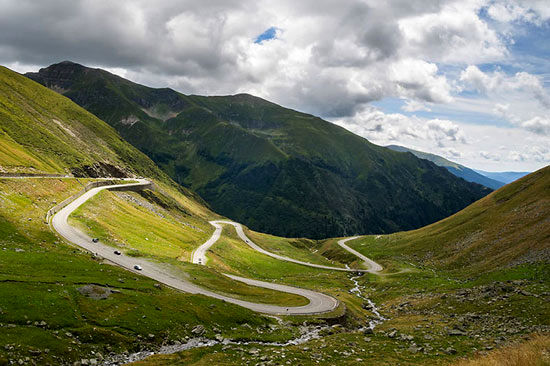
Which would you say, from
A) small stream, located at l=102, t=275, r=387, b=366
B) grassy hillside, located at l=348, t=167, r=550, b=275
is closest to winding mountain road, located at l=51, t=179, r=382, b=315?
small stream, located at l=102, t=275, r=387, b=366

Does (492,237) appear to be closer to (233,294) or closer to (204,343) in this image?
(233,294)

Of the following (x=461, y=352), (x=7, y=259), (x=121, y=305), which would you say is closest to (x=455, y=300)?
(x=461, y=352)

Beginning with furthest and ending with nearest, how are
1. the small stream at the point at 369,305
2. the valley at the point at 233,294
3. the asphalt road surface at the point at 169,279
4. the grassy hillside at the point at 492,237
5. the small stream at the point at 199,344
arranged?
the grassy hillside at the point at 492,237, the small stream at the point at 369,305, the asphalt road surface at the point at 169,279, the valley at the point at 233,294, the small stream at the point at 199,344

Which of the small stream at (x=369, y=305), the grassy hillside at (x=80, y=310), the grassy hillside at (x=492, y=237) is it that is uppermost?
the grassy hillside at (x=492, y=237)

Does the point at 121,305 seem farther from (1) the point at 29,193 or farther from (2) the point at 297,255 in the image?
(2) the point at 297,255

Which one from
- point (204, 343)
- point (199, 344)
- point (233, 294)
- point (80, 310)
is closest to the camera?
point (80, 310)

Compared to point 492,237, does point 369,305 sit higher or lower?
lower

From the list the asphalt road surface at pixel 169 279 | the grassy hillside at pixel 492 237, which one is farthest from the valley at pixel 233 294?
the grassy hillside at pixel 492 237

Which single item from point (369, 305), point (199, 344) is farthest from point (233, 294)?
point (369, 305)

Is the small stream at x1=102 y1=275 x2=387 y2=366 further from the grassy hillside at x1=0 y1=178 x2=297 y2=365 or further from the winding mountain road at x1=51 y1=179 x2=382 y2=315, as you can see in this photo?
the winding mountain road at x1=51 y1=179 x2=382 y2=315

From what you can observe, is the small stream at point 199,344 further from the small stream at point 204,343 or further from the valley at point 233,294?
the valley at point 233,294
